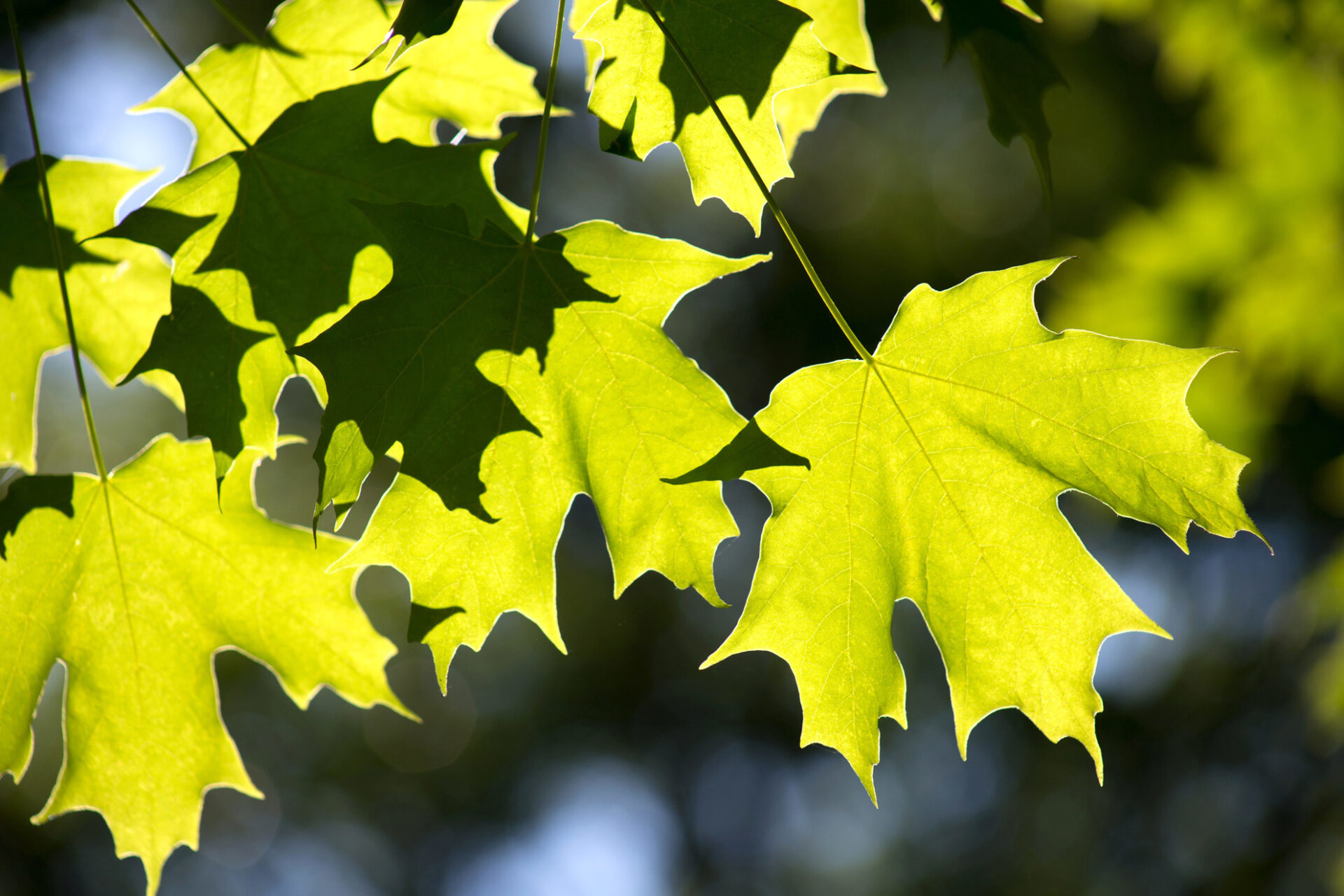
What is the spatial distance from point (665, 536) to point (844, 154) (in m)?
8.81

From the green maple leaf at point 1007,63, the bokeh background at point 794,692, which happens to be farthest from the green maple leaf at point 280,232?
the bokeh background at point 794,692

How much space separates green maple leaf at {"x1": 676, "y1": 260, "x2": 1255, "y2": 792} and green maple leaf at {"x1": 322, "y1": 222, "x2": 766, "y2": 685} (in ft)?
0.39

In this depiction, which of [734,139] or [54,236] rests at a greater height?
[734,139]

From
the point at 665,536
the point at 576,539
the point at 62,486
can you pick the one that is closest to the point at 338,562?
the point at 665,536

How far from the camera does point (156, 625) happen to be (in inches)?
69.3

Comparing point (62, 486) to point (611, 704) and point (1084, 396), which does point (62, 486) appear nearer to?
point (1084, 396)

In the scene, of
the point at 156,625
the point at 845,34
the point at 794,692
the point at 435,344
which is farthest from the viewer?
the point at 794,692

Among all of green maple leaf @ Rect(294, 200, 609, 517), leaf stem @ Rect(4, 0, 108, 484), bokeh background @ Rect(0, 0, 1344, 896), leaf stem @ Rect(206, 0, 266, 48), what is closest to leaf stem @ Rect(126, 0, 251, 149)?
leaf stem @ Rect(206, 0, 266, 48)

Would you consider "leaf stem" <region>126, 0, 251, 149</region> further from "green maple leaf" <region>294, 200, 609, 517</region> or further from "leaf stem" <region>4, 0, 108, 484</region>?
"green maple leaf" <region>294, 200, 609, 517</region>

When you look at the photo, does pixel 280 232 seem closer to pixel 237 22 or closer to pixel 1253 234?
pixel 237 22

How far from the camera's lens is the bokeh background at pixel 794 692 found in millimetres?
8203

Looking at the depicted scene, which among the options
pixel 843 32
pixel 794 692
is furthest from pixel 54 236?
pixel 794 692

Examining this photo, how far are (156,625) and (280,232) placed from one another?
33.3 inches

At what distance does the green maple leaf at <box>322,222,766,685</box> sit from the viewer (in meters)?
1.34
